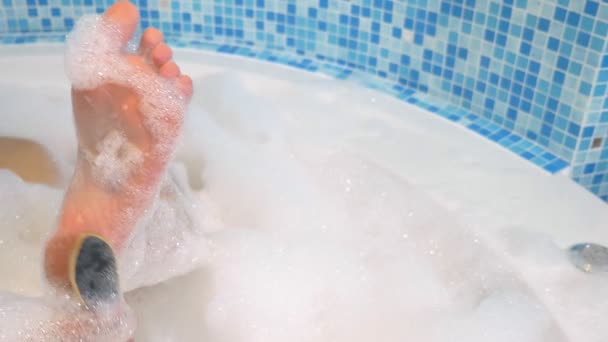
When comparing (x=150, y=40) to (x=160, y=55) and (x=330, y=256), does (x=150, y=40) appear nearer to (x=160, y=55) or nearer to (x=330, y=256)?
(x=160, y=55)

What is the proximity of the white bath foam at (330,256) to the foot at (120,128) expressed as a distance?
0.23m

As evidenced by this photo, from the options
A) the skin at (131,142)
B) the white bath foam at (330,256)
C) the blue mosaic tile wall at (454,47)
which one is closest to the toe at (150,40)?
the skin at (131,142)

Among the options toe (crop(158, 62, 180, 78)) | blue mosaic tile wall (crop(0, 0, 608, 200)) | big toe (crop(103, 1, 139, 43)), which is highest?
big toe (crop(103, 1, 139, 43))

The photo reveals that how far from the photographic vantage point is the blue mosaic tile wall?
1.14 metres

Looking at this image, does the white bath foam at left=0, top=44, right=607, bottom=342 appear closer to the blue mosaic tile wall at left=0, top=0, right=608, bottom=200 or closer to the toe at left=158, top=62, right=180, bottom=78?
the blue mosaic tile wall at left=0, top=0, right=608, bottom=200

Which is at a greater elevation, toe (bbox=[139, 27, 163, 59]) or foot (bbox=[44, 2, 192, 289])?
toe (bbox=[139, 27, 163, 59])

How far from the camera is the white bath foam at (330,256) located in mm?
1012

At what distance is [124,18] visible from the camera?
981mm

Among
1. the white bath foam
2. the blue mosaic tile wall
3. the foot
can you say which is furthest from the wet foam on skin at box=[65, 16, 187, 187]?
the blue mosaic tile wall

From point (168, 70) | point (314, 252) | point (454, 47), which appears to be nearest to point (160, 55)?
point (168, 70)

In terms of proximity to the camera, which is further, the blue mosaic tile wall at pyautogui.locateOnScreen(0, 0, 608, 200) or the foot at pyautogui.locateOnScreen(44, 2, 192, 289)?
the blue mosaic tile wall at pyautogui.locateOnScreen(0, 0, 608, 200)

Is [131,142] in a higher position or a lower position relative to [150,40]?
lower

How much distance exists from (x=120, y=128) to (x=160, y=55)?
115 millimetres

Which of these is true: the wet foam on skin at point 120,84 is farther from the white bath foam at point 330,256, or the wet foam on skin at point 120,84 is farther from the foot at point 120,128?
the white bath foam at point 330,256
